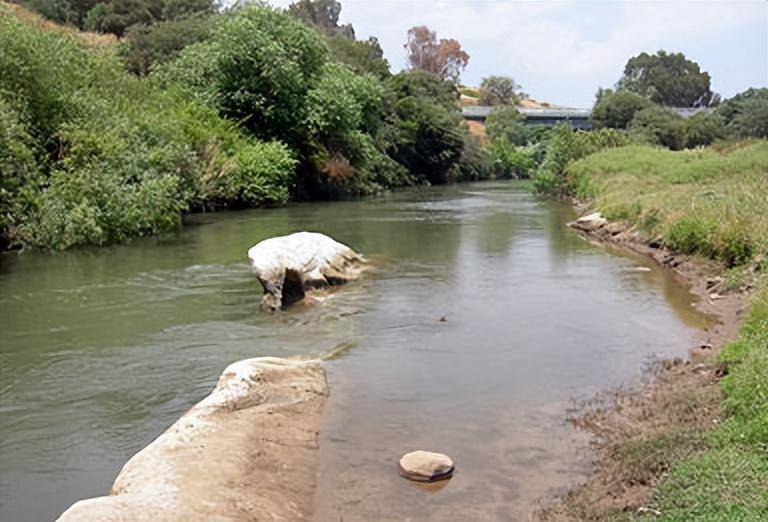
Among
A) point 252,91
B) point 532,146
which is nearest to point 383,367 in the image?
point 252,91

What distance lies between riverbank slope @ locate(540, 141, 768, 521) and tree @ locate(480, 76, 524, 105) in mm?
100716

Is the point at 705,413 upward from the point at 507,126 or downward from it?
downward

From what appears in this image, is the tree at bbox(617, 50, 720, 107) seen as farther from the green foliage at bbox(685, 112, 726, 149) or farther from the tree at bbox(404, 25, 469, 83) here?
the green foliage at bbox(685, 112, 726, 149)

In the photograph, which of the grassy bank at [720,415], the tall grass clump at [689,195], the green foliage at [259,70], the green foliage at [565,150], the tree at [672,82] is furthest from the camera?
the tree at [672,82]

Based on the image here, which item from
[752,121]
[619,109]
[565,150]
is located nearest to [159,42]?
[565,150]

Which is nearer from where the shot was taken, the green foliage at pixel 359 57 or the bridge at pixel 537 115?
the green foliage at pixel 359 57

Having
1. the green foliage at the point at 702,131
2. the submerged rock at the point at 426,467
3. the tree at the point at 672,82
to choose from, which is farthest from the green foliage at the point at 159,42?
the tree at the point at 672,82

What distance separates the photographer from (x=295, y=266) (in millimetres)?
14742

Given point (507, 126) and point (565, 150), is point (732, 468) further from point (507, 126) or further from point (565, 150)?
point (507, 126)

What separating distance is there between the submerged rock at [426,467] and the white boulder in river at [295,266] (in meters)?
6.84

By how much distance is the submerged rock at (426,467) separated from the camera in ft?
23.2

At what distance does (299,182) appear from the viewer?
128 ft

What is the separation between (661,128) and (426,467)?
197 feet

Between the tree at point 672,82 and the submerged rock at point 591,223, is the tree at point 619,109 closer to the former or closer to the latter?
the tree at point 672,82
